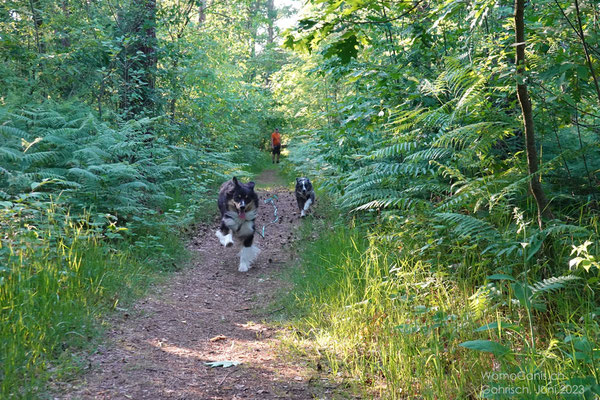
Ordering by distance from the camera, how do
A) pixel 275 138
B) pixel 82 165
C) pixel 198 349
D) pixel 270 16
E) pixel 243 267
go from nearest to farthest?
pixel 198 349, pixel 82 165, pixel 243 267, pixel 275 138, pixel 270 16

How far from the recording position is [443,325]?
3.46m

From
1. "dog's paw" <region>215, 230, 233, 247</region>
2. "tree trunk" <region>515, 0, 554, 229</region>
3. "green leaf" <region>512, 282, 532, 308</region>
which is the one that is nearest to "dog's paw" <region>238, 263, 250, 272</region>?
"dog's paw" <region>215, 230, 233, 247</region>

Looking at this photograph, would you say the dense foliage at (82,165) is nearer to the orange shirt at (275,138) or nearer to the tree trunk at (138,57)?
the tree trunk at (138,57)

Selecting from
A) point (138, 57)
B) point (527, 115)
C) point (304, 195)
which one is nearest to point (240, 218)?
point (304, 195)

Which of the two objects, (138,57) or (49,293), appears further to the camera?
(138,57)

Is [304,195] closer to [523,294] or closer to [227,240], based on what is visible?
[227,240]

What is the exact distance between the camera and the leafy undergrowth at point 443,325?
8.50 ft

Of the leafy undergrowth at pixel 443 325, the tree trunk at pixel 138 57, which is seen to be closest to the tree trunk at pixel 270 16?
the tree trunk at pixel 138 57

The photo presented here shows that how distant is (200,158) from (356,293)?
8213 mm

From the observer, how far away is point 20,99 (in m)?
7.84

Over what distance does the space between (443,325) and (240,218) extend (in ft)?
17.6

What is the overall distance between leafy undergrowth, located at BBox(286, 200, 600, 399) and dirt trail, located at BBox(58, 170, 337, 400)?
0.37 metres

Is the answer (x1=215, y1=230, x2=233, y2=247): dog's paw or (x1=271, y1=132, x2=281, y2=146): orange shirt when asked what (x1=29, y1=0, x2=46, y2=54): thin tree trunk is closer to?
(x1=215, y1=230, x2=233, y2=247): dog's paw

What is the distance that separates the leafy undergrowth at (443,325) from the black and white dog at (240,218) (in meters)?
2.50
